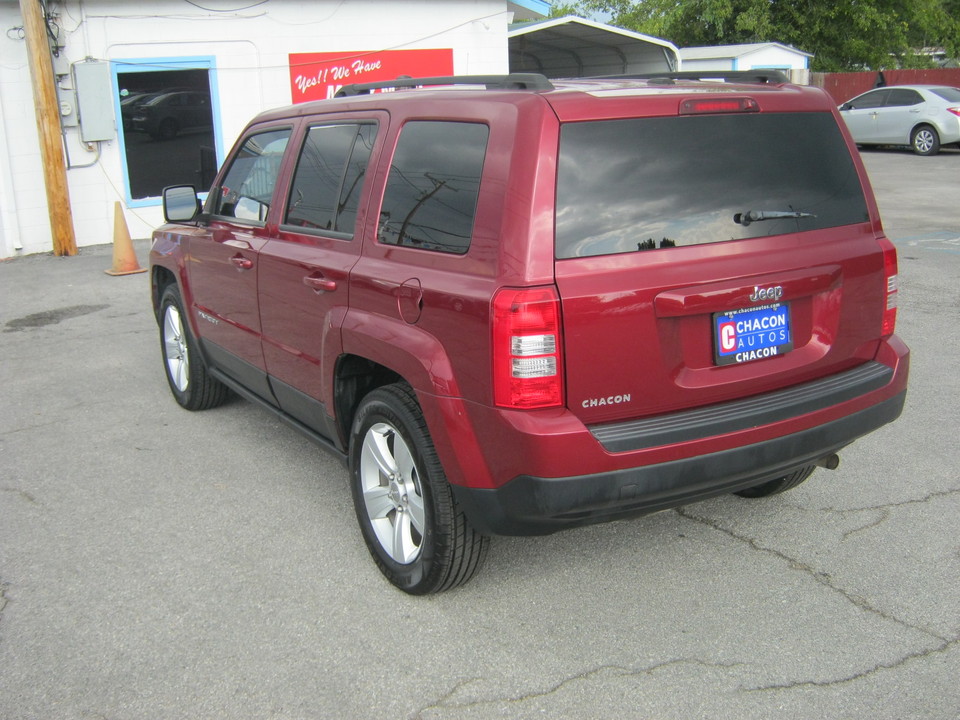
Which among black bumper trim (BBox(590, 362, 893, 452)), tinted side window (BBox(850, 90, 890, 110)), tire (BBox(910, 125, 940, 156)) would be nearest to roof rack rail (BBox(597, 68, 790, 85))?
black bumper trim (BBox(590, 362, 893, 452))

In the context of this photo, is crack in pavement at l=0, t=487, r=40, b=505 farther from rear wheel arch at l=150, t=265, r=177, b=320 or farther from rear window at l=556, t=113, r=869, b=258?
rear window at l=556, t=113, r=869, b=258

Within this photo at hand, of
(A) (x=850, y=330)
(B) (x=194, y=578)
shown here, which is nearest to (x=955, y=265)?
(A) (x=850, y=330)

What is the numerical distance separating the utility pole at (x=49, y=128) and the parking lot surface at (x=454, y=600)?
758 centimetres

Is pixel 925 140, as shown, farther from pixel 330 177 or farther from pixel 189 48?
pixel 330 177

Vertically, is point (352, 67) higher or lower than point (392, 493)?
higher

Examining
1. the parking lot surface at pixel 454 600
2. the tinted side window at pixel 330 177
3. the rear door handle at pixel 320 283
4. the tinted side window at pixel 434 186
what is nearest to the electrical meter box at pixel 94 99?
the parking lot surface at pixel 454 600

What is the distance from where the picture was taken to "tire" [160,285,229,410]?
5.77m

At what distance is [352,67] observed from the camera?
14.6m

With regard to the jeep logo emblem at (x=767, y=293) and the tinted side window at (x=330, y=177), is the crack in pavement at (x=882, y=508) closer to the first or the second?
the jeep logo emblem at (x=767, y=293)

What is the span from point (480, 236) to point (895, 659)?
1961 mm

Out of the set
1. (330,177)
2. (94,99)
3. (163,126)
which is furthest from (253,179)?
(163,126)

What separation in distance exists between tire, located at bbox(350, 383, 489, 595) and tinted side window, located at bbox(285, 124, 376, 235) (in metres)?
0.82

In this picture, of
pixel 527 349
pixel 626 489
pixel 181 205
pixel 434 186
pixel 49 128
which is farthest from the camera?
pixel 49 128

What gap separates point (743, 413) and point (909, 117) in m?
22.2
